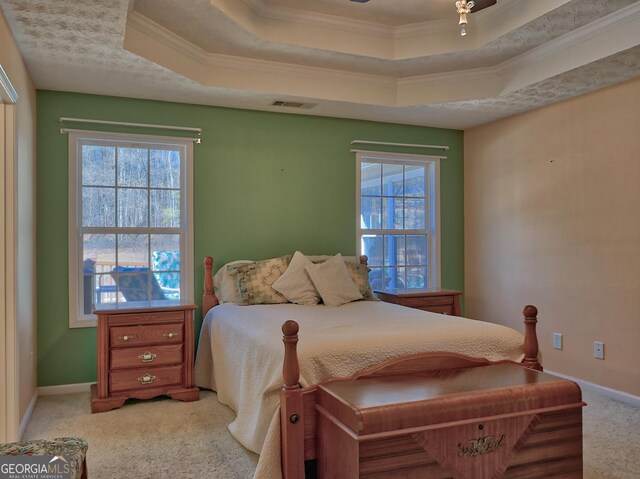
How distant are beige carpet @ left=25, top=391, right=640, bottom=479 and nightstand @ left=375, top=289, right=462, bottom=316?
1305 mm

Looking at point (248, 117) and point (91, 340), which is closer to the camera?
point (91, 340)

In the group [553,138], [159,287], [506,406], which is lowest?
[506,406]

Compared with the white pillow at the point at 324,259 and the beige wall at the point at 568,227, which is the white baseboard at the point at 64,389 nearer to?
the white pillow at the point at 324,259

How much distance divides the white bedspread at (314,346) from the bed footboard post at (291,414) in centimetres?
6

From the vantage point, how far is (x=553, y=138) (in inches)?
172

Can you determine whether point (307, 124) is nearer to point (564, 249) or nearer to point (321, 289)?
point (321, 289)

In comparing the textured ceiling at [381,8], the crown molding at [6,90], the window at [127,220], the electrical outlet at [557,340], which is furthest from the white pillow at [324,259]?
the crown molding at [6,90]

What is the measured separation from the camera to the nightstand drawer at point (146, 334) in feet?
11.9

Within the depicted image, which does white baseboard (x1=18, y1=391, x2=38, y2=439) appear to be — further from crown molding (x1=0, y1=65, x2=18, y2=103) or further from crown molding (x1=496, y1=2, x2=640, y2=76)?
crown molding (x1=496, y1=2, x2=640, y2=76)

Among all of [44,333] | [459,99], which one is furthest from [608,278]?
[44,333]

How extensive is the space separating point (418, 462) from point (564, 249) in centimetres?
285

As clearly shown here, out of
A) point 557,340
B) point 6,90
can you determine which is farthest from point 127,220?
point 557,340

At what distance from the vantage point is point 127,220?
4281mm

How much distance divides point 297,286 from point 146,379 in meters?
1.27
